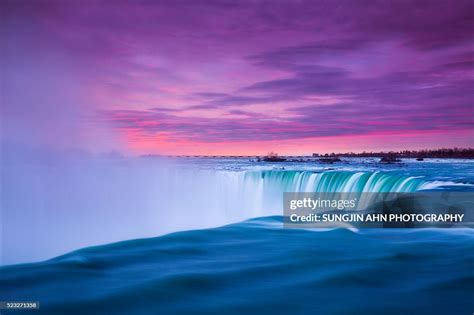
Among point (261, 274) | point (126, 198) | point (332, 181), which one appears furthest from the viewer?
point (126, 198)

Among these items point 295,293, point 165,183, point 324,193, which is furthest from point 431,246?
point 165,183

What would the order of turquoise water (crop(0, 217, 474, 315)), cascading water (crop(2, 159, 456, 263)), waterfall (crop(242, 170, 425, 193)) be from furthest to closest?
cascading water (crop(2, 159, 456, 263))
waterfall (crop(242, 170, 425, 193))
turquoise water (crop(0, 217, 474, 315))

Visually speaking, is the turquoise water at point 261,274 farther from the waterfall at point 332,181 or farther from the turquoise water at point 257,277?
the waterfall at point 332,181

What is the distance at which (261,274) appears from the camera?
5.34 meters

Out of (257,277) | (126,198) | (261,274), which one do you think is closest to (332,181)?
(126,198)

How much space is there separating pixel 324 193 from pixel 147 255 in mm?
10108

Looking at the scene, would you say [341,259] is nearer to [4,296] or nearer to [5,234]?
[4,296]

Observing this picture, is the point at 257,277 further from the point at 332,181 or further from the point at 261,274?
the point at 332,181

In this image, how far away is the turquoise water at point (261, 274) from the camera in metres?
4.39

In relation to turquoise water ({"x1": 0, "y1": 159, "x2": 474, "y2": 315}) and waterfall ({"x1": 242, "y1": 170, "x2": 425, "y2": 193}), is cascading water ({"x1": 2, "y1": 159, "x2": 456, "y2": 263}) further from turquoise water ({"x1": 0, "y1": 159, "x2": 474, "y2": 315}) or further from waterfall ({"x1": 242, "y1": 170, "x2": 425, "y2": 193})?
turquoise water ({"x1": 0, "y1": 159, "x2": 474, "y2": 315})

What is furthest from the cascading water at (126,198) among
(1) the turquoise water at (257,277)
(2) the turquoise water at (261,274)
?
(1) the turquoise water at (257,277)

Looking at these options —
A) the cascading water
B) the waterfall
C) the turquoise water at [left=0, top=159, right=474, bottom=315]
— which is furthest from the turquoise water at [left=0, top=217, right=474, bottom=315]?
the cascading water

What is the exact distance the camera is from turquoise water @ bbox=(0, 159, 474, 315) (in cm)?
439

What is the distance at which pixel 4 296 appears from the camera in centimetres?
469
